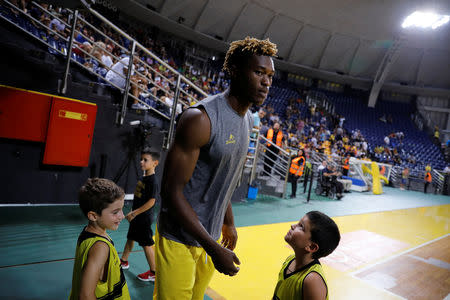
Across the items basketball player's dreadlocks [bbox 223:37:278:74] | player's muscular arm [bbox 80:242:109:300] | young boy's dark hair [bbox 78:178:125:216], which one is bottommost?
player's muscular arm [bbox 80:242:109:300]

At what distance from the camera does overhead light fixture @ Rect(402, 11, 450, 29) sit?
19667mm

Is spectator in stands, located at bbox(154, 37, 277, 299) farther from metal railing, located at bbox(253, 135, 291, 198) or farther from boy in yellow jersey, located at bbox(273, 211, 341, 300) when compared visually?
metal railing, located at bbox(253, 135, 291, 198)

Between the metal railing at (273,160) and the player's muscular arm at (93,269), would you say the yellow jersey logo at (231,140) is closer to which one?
the player's muscular arm at (93,269)

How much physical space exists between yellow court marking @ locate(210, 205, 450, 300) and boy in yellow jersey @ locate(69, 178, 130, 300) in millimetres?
1722

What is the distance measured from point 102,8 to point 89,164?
15.2 m

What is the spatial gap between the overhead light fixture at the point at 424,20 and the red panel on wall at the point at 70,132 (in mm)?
23245

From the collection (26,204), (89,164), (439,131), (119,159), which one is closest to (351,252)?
(119,159)

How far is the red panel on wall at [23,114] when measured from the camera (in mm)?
3928

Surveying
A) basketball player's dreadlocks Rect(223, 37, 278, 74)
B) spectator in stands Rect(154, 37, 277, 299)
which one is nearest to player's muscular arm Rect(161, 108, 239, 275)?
spectator in stands Rect(154, 37, 277, 299)

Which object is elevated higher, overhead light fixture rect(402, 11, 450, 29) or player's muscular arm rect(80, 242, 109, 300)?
overhead light fixture rect(402, 11, 450, 29)

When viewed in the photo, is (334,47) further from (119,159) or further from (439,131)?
(119,159)

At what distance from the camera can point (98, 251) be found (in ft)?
4.91

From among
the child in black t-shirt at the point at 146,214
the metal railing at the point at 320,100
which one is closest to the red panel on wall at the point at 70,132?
the child in black t-shirt at the point at 146,214

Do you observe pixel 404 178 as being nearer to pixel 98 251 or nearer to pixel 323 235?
pixel 323 235
